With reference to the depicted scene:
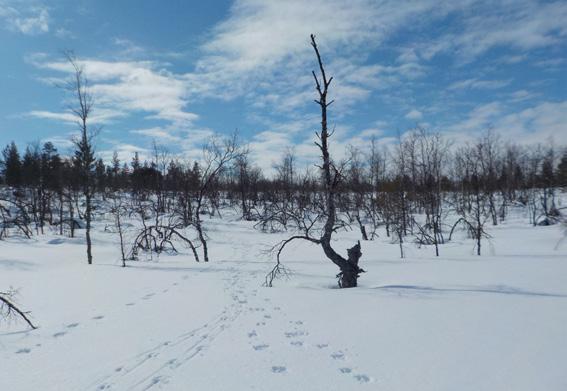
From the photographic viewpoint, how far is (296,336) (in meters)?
6.42

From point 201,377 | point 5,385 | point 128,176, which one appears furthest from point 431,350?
point 128,176

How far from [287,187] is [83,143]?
4502cm

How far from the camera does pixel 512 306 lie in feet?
24.5

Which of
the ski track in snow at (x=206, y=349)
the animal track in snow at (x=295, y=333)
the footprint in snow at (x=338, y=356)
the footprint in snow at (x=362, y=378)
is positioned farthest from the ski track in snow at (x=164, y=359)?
the footprint in snow at (x=362, y=378)

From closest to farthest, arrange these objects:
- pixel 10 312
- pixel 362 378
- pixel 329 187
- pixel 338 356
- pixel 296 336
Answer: pixel 362 378 < pixel 338 356 < pixel 296 336 < pixel 10 312 < pixel 329 187

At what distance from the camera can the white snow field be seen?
4664 mm

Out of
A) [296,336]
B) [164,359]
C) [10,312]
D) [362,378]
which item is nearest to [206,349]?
[164,359]

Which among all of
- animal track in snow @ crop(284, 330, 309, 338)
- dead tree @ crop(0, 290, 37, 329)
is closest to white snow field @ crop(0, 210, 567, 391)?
animal track in snow @ crop(284, 330, 309, 338)

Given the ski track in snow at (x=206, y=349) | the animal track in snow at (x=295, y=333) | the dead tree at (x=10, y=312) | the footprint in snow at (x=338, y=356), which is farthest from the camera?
the animal track in snow at (x=295, y=333)

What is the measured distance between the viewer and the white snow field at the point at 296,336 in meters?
4.66

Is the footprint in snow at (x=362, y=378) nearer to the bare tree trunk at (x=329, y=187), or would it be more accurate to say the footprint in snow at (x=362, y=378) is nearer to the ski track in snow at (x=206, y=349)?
the ski track in snow at (x=206, y=349)

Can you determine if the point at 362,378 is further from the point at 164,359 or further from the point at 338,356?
the point at 164,359

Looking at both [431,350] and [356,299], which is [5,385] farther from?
[356,299]

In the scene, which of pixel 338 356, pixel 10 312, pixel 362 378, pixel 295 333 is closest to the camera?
pixel 362 378
